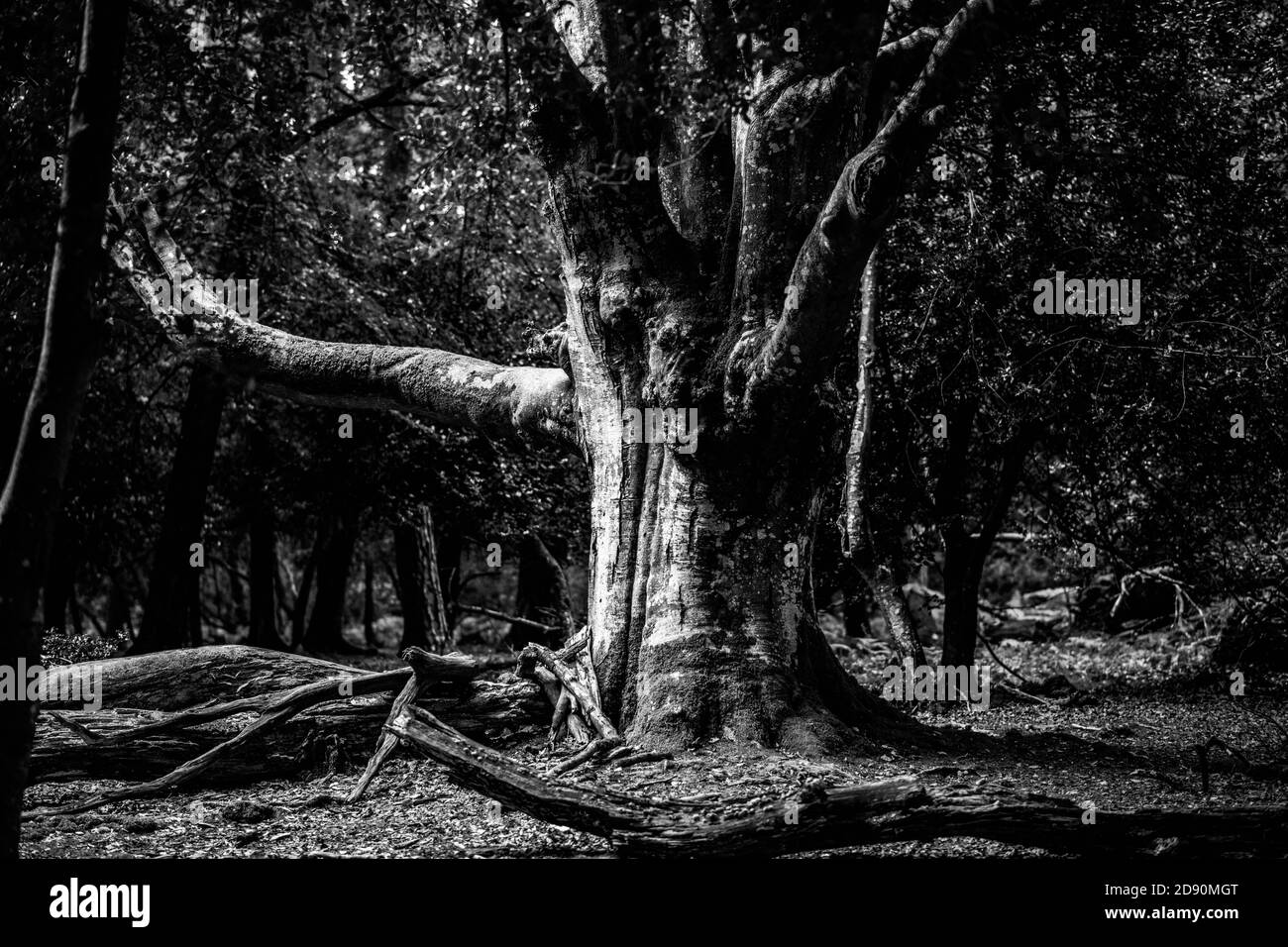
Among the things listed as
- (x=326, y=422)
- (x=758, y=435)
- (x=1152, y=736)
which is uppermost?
(x=326, y=422)

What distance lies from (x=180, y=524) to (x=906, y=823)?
1120cm

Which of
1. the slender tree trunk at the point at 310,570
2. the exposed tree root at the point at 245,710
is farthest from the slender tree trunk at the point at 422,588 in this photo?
the exposed tree root at the point at 245,710

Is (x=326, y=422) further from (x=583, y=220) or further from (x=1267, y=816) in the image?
(x=1267, y=816)

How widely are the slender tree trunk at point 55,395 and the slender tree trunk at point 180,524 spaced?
33.3ft

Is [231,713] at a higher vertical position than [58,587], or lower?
lower

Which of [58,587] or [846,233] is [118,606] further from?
[846,233]

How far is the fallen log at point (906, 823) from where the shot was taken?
15.0 ft

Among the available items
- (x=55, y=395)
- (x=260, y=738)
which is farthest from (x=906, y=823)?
(x=260, y=738)

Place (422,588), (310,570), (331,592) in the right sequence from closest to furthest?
(422,588) < (331,592) < (310,570)

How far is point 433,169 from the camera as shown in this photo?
36.8 ft

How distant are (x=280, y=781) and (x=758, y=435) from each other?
3.56 metres

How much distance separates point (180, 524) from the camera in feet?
44.7

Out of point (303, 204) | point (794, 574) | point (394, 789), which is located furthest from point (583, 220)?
point (303, 204)

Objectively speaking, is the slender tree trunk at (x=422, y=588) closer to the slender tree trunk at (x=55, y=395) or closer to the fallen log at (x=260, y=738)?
the fallen log at (x=260, y=738)
